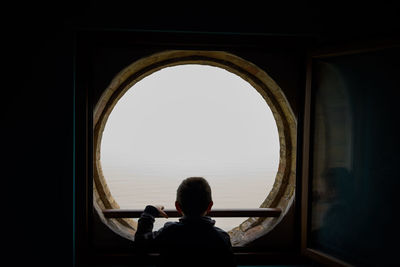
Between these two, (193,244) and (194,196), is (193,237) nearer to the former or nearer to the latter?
(193,244)

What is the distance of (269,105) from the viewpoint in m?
2.38

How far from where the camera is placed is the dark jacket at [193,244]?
1.40 meters

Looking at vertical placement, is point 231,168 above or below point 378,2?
below

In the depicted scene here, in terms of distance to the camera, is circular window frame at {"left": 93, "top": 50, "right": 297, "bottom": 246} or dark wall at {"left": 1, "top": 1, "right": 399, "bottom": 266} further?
circular window frame at {"left": 93, "top": 50, "right": 297, "bottom": 246}

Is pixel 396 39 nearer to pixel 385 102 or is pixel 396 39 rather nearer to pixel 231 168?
pixel 385 102

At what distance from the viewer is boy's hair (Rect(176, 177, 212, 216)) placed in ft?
4.74

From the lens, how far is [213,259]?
141 cm

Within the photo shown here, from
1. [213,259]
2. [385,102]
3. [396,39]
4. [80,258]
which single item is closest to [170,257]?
[213,259]

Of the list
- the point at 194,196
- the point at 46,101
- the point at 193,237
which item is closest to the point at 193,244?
the point at 193,237

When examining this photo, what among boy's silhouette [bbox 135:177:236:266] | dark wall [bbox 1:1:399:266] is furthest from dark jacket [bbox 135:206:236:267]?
dark wall [bbox 1:1:399:266]

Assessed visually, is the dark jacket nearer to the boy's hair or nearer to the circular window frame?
the boy's hair

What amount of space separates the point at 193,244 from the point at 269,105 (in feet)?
4.08

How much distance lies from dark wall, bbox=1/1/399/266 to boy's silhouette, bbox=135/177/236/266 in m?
0.53

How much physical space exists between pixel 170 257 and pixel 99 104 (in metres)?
0.92
